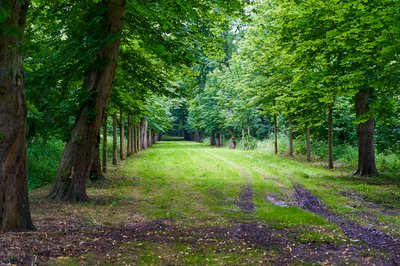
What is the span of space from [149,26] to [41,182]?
27.8ft

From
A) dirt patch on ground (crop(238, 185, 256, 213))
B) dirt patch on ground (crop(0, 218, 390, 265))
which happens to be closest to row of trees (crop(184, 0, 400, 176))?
dirt patch on ground (crop(238, 185, 256, 213))

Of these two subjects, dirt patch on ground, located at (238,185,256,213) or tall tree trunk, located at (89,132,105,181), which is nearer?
dirt patch on ground, located at (238,185,256,213)

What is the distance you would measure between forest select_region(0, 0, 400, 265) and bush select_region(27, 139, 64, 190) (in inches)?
4.3

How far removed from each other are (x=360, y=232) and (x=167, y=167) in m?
17.6

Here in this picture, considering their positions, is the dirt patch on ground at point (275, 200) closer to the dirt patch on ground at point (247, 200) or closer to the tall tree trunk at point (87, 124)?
the dirt patch on ground at point (247, 200)

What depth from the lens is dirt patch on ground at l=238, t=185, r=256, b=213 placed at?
40.6ft

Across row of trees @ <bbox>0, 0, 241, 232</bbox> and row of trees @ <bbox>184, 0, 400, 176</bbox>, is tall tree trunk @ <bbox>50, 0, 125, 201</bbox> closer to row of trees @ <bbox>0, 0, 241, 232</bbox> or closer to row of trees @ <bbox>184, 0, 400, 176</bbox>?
row of trees @ <bbox>0, 0, 241, 232</bbox>

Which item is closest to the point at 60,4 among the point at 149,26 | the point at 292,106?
the point at 149,26

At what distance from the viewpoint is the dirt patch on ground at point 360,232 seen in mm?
7812

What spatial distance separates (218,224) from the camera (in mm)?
10227

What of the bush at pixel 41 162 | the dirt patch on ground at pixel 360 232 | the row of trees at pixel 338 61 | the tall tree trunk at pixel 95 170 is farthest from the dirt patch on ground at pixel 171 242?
the bush at pixel 41 162

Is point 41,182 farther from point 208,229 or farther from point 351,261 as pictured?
point 351,261

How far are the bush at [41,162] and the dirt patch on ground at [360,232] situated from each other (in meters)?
10.9

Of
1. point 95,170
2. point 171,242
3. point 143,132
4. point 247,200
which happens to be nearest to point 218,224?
point 171,242
